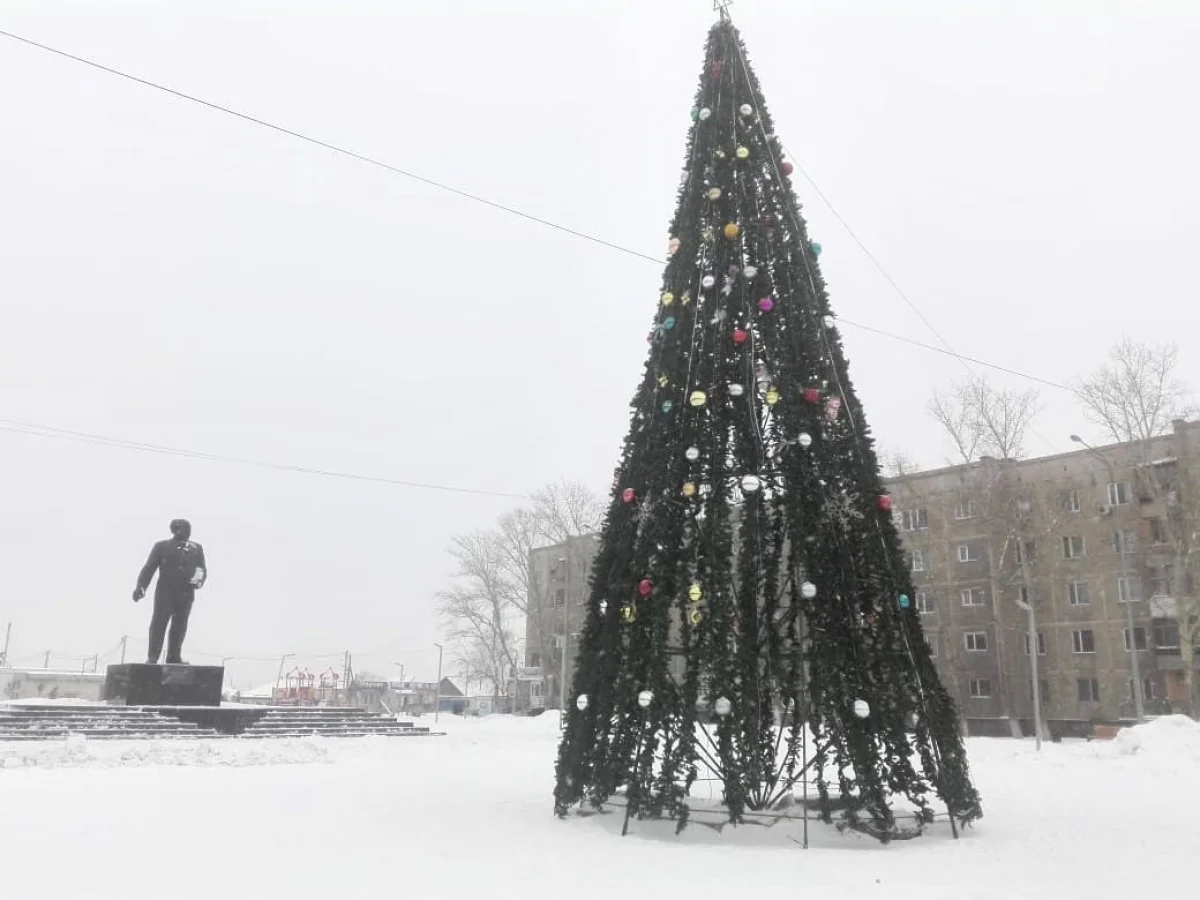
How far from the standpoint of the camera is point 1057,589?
38.0 meters

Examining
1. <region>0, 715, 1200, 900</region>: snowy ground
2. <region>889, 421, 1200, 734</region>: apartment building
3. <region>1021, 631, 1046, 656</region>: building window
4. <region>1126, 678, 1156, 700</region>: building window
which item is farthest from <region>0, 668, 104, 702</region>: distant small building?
<region>1126, 678, 1156, 700</region>: building window

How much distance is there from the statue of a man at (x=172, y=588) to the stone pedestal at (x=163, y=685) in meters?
0.54

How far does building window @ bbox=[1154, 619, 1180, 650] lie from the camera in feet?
114

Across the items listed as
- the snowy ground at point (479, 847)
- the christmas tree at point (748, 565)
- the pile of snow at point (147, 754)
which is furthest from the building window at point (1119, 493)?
the christmas tree at point (748, 565)

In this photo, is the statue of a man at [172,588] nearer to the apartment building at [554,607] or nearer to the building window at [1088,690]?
the apartment building at [554,607]

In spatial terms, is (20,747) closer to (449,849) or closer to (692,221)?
(449,849)

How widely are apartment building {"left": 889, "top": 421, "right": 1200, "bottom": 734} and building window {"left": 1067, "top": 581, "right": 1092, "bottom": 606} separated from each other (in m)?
0.05

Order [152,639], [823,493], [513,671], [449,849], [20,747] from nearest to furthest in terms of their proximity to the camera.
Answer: [449,849]
[823,493]
[20,747]
[152,639]
[513,671]

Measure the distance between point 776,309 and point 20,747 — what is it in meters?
13.1

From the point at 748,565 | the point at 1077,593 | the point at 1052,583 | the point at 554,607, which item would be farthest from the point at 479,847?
the point at 554,607

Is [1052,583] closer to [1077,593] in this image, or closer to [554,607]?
[1077,593]

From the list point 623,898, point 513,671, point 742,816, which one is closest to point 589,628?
point 742,816

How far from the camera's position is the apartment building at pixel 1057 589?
3481 cm

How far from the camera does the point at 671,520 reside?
24.9ft
